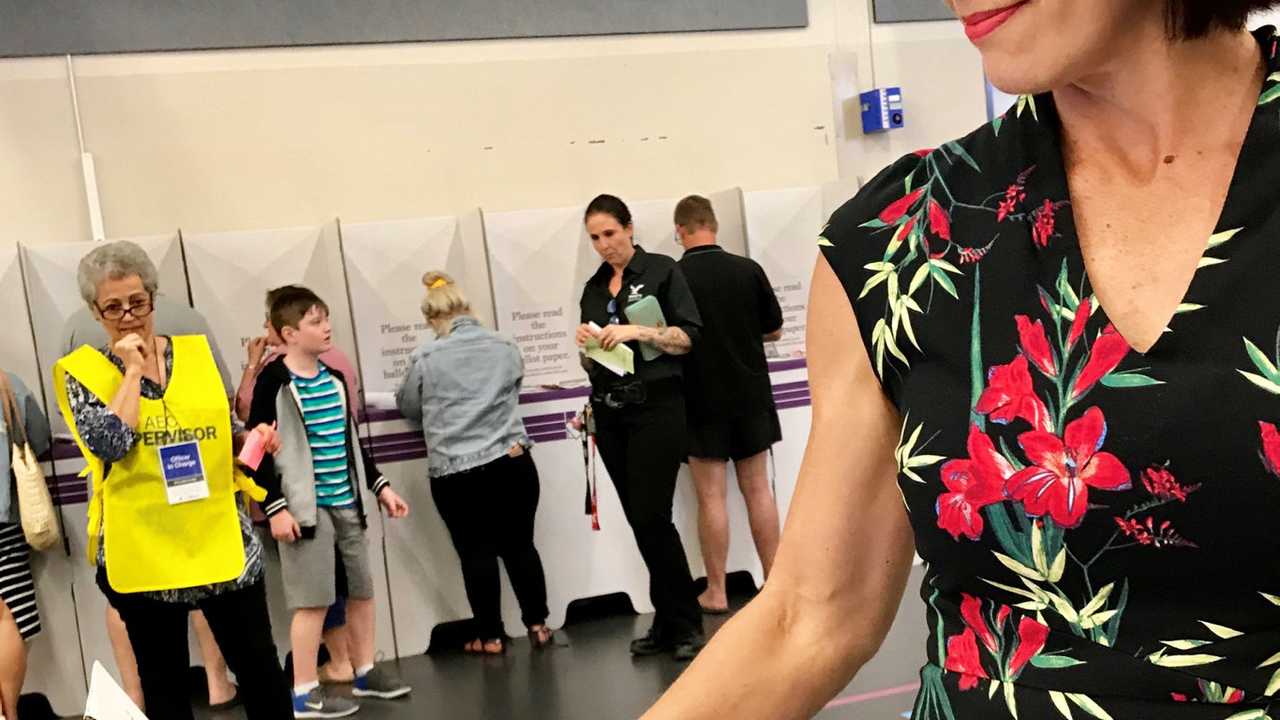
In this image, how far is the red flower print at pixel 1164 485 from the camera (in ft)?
2.23

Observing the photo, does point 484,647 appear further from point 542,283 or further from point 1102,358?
point 1102,358

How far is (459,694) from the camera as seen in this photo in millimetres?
5043

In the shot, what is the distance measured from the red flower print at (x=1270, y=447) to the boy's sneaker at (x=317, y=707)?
15.4ft

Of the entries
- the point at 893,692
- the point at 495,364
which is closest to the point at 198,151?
the point at 495,364

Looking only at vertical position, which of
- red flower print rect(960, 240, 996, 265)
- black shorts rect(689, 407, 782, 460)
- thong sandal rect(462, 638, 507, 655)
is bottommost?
thong sandal rect(462, 638, 507, 655)

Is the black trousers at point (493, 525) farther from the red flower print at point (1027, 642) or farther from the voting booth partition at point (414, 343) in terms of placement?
the red flower print at point (1027, 642)

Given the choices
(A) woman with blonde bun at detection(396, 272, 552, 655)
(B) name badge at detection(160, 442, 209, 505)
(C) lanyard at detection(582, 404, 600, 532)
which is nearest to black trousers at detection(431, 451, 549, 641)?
(A) woman with blonde bun at detection(396, 272, 552, 655)

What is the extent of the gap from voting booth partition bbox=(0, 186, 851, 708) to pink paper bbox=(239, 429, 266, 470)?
1857 millimetres

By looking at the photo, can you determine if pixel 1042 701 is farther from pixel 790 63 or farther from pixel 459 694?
pixel 790 63

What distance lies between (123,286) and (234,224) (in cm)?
253

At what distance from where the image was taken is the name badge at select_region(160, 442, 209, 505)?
3604 mm

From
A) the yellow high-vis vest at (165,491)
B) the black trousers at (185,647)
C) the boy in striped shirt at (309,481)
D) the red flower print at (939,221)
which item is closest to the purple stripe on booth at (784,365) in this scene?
the boy in striped shirt at (309,481)

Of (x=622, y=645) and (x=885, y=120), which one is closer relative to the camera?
(x=622, y=645)

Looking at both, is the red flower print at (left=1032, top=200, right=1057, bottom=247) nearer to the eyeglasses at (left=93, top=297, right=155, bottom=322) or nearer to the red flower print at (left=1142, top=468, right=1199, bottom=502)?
the red flower print at (left=1142, top=468, right=1199, bottom=502)
